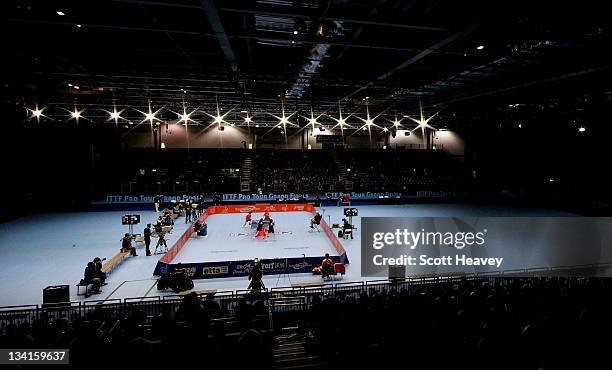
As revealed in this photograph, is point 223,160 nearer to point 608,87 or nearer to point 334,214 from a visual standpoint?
point 334,214

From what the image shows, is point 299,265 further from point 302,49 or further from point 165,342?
point 302,49

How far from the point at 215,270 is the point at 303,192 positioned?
985 inches

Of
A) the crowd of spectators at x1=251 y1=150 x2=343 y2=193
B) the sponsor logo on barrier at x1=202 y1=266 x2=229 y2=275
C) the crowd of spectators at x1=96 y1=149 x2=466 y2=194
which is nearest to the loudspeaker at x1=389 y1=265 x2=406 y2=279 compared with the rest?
the sponsor logo on barrier at x1=202 y1=266 x2=229 y2=275

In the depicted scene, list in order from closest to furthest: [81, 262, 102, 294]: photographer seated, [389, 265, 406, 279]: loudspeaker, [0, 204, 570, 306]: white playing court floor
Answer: [81, 262, 102, 294]: photographer seated → [389, 265, 406, 279]: loudspeaker → [0, 204, 570, 306]: white playing court floor

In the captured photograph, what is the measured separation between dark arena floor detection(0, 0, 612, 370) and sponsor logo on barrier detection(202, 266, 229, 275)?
0.38 feet

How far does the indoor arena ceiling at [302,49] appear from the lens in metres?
11.1

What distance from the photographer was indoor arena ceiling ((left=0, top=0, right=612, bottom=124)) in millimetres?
11086

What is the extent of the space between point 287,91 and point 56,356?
74.7 feet

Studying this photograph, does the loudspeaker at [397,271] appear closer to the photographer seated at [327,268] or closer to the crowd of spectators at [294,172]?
the photographer seated at [327,268]

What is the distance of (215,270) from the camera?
12852mm

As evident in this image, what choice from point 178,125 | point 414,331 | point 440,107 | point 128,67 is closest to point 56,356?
point 414,331

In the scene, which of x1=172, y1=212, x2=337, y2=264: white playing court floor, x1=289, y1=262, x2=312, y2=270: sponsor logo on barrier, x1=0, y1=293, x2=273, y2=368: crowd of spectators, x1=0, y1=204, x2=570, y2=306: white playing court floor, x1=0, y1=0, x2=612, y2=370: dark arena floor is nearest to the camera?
x1=0, y1=293, x2=273, y2=368: crowd of spectators

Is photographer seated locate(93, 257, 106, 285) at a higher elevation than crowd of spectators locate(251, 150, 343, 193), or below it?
below

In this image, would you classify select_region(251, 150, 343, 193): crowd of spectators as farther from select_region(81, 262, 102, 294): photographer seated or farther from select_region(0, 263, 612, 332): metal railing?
select_region(0, 263, 612, 332): metal railing
